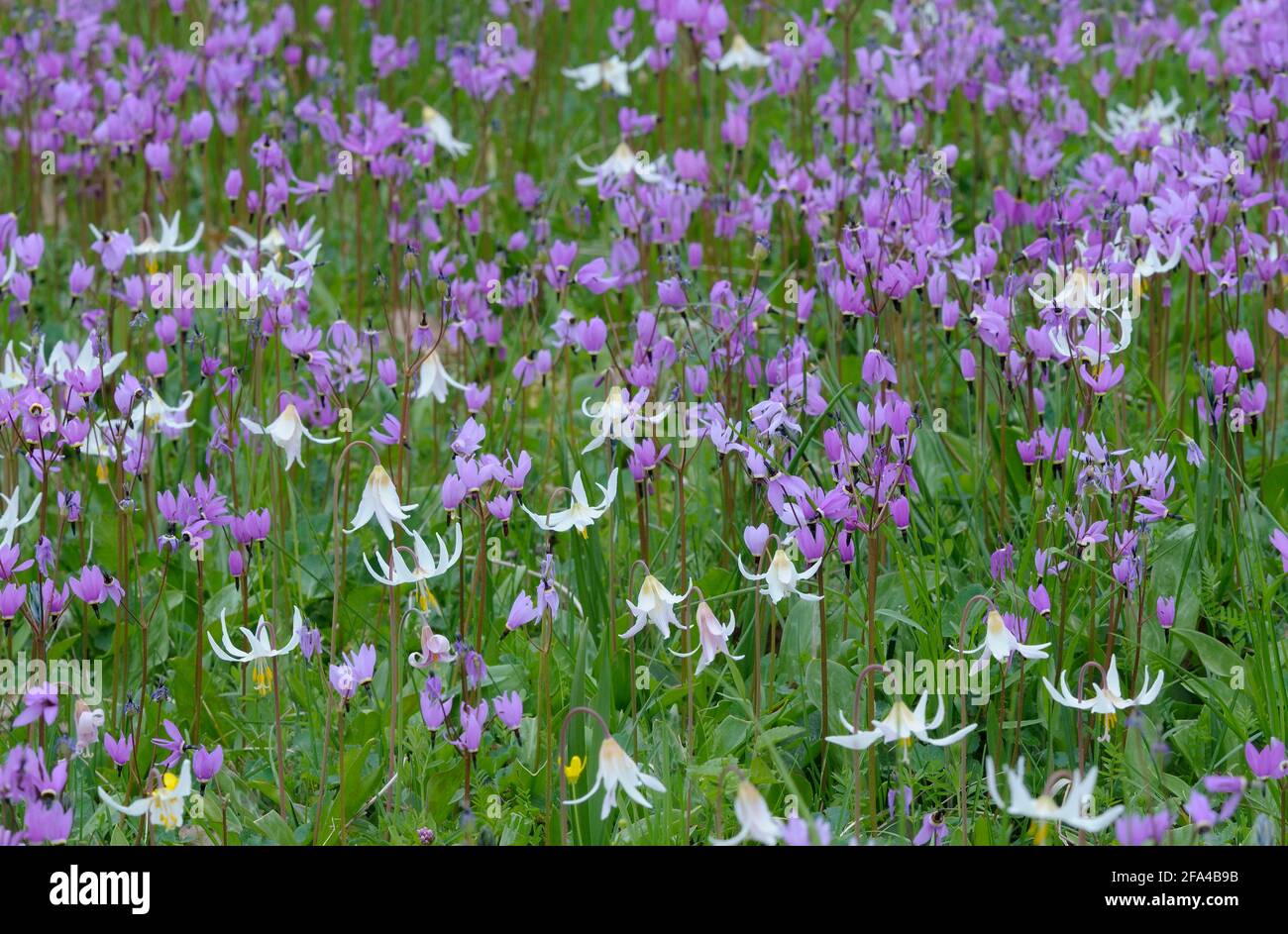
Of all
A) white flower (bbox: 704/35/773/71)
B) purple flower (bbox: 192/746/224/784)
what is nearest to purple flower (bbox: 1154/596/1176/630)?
purple flower (bbox: 192/746/224/784)

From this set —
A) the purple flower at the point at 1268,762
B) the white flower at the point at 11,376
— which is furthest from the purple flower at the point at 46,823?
the purple flower at the point at 1268,762

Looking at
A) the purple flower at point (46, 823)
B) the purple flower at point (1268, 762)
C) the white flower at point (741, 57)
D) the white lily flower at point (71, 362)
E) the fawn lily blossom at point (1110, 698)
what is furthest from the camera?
the white flower at point (741, 57)

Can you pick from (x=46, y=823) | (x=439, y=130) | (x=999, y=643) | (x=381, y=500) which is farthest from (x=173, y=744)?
(x=439, y=130)

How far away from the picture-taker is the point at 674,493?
417 cm

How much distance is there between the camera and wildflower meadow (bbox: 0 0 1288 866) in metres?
2.90

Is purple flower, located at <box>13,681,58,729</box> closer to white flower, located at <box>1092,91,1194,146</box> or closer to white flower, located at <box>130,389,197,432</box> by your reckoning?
white flower, located at <box>130,389,197,432</box>

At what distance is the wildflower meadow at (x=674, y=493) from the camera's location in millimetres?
2898

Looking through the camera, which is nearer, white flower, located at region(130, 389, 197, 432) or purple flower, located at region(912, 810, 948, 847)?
purple flower, located at region(912, 810, 948, 847)

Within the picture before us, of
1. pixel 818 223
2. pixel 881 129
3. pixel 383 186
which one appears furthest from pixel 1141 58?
pixel 383 186

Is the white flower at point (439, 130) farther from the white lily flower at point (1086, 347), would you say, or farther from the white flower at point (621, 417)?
the white lily flower at point (1086, 347)

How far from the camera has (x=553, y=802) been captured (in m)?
2.93

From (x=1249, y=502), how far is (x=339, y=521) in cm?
180

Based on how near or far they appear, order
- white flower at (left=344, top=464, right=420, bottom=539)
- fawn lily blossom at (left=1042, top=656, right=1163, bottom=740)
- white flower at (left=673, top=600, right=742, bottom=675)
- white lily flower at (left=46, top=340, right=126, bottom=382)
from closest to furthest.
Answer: fawn lily blossom at (left=1042, top=656, right=1163, bottom=740), white flower at (left=673, top=600, right=742, bottom=675), white flower at (left=344, top=464, right=420, bottom=539), white lily flower at (left=46, top=340, right=126, bottom=382)
